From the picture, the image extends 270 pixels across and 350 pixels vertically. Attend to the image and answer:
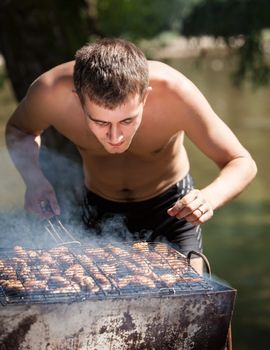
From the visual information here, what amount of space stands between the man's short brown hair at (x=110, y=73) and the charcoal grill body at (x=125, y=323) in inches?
28.7

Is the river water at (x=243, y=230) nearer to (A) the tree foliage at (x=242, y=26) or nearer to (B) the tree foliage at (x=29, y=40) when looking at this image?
(A) the tree foliage at (x=242, y=26)

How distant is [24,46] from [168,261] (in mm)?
4223

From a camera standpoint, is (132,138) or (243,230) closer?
(132,138)

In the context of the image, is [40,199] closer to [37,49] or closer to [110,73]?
[110,73]

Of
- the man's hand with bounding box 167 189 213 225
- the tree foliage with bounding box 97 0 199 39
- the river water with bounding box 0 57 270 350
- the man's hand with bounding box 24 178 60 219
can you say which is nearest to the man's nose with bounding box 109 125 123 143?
the man's hand with bounding box 167 189 213 225

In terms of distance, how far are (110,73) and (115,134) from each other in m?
0.23

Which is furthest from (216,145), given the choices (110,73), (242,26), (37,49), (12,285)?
(242,26)

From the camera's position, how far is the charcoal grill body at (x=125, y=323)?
3.00 meters

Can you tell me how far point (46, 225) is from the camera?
13.2 feet

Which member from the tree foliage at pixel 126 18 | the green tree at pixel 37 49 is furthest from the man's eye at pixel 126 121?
the tree foliage at pixel 126 18

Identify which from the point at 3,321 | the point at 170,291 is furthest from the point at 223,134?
the point at 3,321

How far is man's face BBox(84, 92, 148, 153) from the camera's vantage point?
321cm

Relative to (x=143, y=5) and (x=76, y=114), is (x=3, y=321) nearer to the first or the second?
(x=76, y=114)

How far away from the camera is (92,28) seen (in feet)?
26.9
